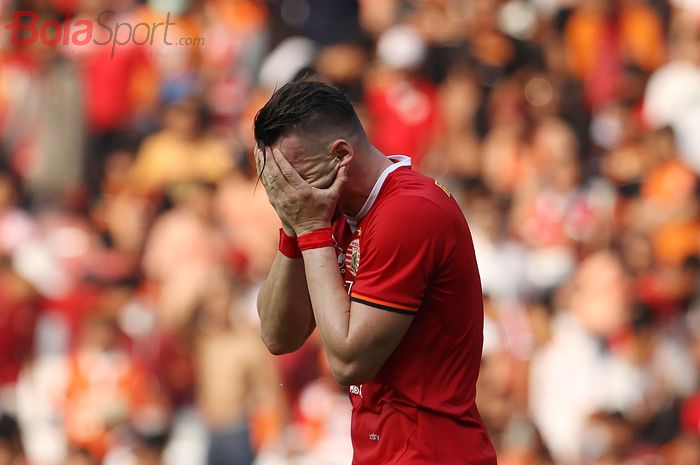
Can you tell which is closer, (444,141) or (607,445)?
(607,445)

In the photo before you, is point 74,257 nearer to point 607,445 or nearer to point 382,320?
point 607,445

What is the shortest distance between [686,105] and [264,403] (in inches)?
142

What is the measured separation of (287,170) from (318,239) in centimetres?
19

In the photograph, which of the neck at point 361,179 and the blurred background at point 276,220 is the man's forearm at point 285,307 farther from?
the blurred background at point 276,220

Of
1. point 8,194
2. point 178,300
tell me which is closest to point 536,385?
point 178,300

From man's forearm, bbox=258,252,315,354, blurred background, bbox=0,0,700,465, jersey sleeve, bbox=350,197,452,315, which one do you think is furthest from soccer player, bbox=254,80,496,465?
blurred background, bbox=0,0,700,465

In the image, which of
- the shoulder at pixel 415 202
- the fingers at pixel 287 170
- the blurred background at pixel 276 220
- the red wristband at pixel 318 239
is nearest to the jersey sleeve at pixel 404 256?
the shoulder at pixel 415 202

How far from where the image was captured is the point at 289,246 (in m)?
3.06

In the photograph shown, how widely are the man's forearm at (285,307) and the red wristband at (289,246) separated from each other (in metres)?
0.02

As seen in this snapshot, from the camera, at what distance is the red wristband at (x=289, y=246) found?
3.05 m

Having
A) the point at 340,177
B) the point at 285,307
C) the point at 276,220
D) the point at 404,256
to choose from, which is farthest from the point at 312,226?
the point at 276,220

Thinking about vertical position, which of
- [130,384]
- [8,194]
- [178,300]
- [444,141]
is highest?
[444,141]

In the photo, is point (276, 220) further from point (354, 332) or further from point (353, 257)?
point (354, 332)

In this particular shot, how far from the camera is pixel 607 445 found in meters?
7.64
